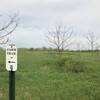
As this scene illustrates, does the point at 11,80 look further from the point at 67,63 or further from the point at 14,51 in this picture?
the point at 67,63

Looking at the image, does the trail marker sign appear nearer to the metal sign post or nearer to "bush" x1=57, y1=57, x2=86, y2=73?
the metal sign post

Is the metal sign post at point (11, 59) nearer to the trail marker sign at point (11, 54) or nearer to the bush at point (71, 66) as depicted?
the trail marker sign at point (11, 54)

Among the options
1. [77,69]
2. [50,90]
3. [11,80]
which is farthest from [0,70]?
[11,80]

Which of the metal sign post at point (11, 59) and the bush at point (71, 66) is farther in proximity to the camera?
the bush at point (71, 66)

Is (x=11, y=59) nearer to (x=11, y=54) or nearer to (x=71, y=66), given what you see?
(x=11, y=54)

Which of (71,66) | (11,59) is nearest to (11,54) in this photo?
(11,59)

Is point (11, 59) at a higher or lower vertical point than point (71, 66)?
higher

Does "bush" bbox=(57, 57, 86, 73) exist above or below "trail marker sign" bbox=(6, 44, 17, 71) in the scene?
below

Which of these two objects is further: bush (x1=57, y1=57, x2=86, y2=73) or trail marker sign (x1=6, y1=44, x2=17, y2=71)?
bush (x1=57, y1=57, x2=86, y2=73)

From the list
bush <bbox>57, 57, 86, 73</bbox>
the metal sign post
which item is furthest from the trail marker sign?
bush <bbox>57, 57, 86, 73</bbox>

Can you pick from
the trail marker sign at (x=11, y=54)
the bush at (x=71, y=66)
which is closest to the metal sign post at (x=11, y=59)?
the trail marker sign at (x=11, y=54)

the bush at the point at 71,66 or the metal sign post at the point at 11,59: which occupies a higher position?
the metal sign post at the point at 11,59

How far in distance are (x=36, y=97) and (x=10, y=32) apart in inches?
156

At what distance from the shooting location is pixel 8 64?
4246 mm
